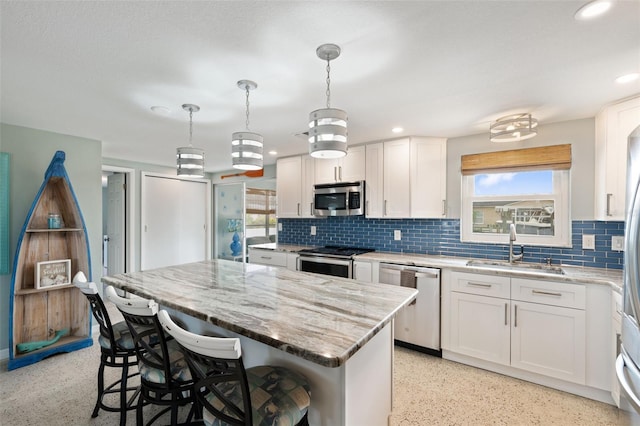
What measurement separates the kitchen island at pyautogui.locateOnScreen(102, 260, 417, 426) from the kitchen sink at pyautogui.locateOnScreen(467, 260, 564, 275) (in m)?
1.47

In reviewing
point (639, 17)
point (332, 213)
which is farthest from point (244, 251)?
point (639, 17)

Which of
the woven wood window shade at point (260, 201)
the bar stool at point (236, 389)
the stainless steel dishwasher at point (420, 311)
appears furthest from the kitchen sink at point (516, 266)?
the woven wood window shade at point (260, 201)

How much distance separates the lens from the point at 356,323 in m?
1.30

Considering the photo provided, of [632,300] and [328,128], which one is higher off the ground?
[328,128]

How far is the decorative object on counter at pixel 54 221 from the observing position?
295 centimetres

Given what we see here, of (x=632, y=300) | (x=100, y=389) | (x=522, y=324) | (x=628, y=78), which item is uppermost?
(x=628, y=78)

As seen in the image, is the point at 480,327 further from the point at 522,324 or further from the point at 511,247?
the point at 511,247

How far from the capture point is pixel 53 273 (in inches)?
117

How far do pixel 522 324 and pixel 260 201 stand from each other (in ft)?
15.3

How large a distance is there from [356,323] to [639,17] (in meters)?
1.88

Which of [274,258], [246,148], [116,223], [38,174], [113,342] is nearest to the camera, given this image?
[113,342]

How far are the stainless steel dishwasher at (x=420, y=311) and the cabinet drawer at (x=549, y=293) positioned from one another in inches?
25.7

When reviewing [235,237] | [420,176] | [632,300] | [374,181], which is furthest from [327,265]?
[235,237]

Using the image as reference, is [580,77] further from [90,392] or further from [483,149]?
[90,392]
